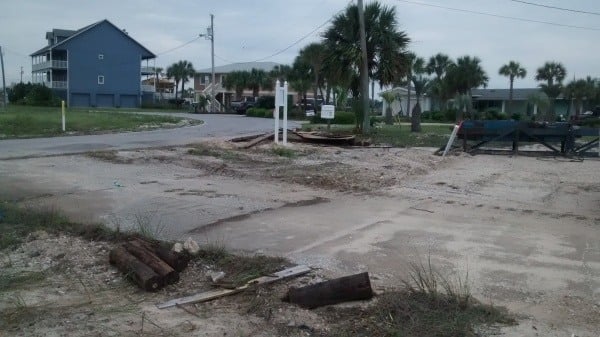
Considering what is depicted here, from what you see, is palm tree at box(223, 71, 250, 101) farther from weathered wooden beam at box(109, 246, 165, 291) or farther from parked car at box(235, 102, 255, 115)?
weathered wooden beam at box(109, 246, 165, 291)

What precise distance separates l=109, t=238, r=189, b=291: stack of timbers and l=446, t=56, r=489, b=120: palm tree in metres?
57.3

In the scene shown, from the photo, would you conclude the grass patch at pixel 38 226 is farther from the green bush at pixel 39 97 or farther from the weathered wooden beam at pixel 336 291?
the green bush at pixel 39 97

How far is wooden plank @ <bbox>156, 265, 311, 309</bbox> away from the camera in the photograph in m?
5.26

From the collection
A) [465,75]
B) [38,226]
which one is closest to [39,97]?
[465,75]

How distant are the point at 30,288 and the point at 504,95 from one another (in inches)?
2882

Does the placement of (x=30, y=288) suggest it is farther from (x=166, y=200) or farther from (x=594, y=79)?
(x=594, y=79)

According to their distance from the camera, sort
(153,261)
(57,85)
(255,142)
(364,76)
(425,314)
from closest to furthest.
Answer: (425,314)
(153,261)
(255,142)
(364,76)
(57,85)

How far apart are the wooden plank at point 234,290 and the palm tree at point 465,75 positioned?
57.2 metres

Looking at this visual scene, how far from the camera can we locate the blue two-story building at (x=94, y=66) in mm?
77312

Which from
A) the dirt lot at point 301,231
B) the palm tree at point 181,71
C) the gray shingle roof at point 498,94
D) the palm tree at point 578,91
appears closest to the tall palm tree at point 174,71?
the palm tree at point 181,71

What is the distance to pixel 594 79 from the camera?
6681 cm

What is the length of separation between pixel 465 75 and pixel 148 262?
58.6m

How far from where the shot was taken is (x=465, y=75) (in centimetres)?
6069

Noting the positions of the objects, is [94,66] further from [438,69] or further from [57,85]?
[438,69]
